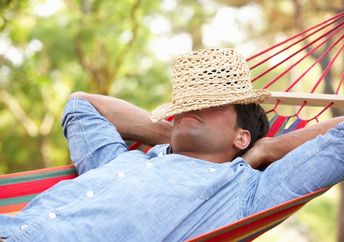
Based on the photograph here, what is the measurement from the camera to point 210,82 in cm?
233

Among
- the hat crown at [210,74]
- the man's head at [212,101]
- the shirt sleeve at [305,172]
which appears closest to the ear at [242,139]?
the man's head at [212,101]

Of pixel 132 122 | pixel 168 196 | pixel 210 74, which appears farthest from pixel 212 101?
pixel 132 122

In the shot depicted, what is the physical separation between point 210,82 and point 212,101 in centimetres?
8

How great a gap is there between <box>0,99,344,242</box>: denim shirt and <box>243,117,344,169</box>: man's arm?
9 cm

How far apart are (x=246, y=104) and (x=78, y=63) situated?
6772mm

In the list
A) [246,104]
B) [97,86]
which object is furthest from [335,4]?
[246,104]

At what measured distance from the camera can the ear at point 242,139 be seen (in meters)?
2.32

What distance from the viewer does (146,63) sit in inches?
391

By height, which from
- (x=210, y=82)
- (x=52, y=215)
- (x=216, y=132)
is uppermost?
(x=210, y=82)

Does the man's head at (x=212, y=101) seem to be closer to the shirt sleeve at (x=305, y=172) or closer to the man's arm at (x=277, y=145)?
the man's arm at (x=277, y=145)

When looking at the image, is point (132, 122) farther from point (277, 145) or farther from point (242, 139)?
point (277, 145)

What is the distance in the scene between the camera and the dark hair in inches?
92.2

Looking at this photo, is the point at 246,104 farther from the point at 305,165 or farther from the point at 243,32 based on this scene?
the point at 243,32

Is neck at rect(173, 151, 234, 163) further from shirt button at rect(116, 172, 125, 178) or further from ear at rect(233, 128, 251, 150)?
shirt button at rect(116, 172, 125, 178)
